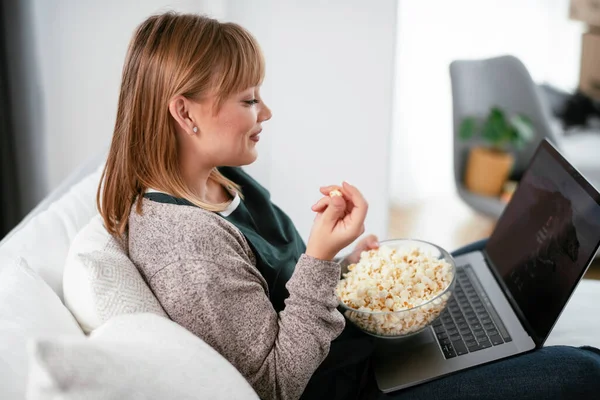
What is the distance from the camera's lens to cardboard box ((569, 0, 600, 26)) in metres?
3.73

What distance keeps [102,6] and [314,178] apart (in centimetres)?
104

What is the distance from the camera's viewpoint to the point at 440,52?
3.49 meters

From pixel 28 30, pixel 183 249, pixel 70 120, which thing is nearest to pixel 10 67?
pixel 28 30

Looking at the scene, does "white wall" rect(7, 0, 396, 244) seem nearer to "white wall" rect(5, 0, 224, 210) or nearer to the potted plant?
"white wall" rect(5, 0, 224, 210)

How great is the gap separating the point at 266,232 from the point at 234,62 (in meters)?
0.39

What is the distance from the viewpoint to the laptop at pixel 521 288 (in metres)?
1.21

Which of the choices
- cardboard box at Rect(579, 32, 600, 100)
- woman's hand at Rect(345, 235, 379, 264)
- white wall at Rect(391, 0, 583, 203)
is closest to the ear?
woman's hand at Rect(345, 235, 379, 264)

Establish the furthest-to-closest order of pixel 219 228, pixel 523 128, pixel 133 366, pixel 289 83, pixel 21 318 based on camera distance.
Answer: pixel 523 128 < pixel 289 83 < pixel 219 228 < pixel 21 318 < pixel 133 366

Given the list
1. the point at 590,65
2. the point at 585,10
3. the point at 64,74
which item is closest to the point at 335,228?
the point at 64,74

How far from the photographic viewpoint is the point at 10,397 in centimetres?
87

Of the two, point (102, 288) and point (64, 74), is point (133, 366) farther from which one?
point (64, 74)

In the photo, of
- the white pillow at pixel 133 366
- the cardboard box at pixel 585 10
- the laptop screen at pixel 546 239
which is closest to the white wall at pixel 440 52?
the cardboard box at pixel 585 10

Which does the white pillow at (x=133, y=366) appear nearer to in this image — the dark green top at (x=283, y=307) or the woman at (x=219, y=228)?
the woman at (x=219, y=228)

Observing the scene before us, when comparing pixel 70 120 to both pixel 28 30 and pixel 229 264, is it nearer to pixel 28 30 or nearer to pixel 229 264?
pixel 28 30
